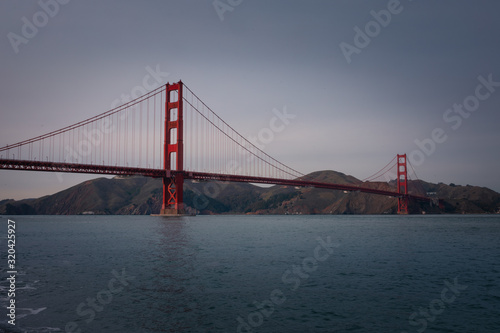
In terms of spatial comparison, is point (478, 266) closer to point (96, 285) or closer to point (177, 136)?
point (96, 285)

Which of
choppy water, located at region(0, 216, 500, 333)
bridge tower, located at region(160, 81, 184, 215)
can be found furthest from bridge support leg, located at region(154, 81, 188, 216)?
choppy water, located at region(0, 216, 500, 333)

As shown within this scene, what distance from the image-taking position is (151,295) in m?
11.6

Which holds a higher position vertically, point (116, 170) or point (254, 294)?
point (116, 170)

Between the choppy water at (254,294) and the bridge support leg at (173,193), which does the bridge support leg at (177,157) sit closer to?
the bridge support leg at (173,193)

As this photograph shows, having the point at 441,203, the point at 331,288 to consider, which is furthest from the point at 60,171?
the point at 441,203

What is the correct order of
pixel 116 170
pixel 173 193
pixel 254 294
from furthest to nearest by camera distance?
pixel 173 193 → pixel 116 170 → pixel 254 294

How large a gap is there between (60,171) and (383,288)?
5991 cm

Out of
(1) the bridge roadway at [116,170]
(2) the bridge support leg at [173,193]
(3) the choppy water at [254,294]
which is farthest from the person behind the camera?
(2) the bridge support leg at [173,193]

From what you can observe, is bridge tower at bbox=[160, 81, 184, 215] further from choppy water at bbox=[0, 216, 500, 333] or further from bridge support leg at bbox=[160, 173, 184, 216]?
choppy water at bbox=[0, 216, 500, 333]

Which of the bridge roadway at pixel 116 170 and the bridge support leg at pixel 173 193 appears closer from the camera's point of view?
the bridge roadway at pixel 116 170

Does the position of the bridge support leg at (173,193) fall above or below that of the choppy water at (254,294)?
above

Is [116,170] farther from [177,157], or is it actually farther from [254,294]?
[254,294]

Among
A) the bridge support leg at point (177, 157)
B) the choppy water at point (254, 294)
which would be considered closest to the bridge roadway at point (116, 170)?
the bridge support leg at point (177, 157)

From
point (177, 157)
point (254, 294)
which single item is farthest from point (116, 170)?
point (254, 294)
